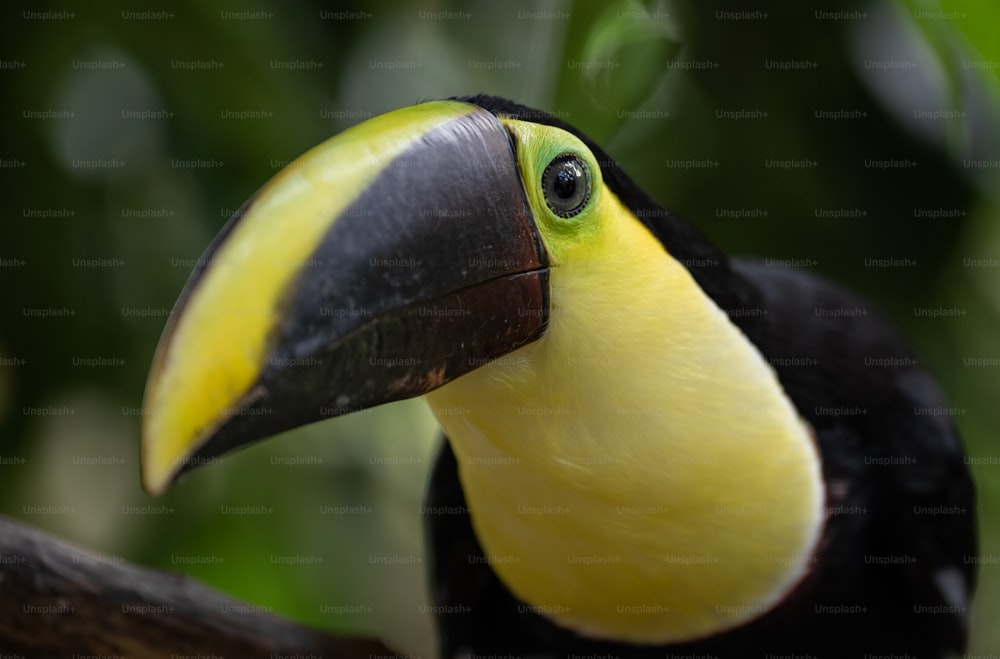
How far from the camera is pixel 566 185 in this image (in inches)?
57.6

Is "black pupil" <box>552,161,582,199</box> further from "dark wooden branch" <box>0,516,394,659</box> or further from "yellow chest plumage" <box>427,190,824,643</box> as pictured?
"dark wooden branch" <box>0,516,394,659</box>

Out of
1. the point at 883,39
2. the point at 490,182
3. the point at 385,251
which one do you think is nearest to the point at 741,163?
the point at 883,39

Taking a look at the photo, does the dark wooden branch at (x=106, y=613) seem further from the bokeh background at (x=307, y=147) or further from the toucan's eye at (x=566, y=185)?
the bokeh background at (x=307, y=147)

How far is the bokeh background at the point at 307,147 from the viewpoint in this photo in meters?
2.51

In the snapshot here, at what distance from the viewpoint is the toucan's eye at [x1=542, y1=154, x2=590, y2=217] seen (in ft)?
4.78

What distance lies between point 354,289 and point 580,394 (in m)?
0.43

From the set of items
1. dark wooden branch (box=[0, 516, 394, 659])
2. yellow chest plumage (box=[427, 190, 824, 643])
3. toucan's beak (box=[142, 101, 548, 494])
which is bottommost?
dark wooden branch (box=[0, 516, 394, 659])

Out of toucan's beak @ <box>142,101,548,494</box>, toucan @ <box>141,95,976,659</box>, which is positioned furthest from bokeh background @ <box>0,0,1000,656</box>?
toucan's beak @ <box>142,101,548,494</box>

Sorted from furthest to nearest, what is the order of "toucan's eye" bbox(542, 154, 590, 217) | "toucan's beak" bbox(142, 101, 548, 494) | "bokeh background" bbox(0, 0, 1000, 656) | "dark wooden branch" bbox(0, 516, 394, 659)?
"bokeh background" bbox(0, 0, 1000, 656) → "dark wooden branch" bbox(0, 516, 394, 659) → "toucan's eye" bbox(542, 154, 590, 217) → "toucan's beak" bbox(142, 101, 548, 494)

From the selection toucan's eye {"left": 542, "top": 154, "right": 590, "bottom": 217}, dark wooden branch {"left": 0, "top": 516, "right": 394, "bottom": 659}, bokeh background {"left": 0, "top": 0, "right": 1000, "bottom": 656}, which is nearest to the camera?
toucan's eye {"left": 542, "top": 154, "right": 590, "bottom": 217}

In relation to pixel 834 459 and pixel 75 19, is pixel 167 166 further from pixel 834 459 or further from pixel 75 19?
pixel 834 459

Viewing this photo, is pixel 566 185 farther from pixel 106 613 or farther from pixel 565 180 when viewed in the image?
pixel 106 613

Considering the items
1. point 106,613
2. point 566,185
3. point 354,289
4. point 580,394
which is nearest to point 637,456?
point 580,394

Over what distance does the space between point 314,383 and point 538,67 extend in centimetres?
148
